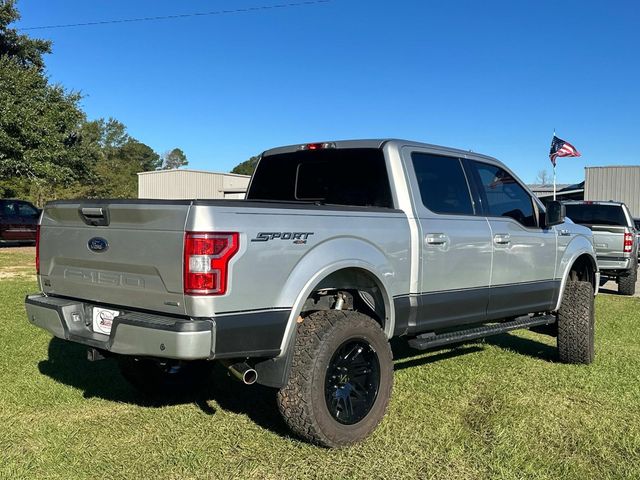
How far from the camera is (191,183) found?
45469 mm

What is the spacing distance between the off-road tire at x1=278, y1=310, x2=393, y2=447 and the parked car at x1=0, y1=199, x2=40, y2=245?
18736 millimetres

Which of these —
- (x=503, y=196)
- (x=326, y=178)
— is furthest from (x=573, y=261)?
(x=326, y=178)

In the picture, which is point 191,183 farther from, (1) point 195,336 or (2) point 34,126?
(1) point 195,336

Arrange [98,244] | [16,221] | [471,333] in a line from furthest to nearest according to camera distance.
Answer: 1. [16,221]
2. [471,333]
3. [98,244]

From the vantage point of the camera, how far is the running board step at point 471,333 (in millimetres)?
4434

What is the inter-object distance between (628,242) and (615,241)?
23cm

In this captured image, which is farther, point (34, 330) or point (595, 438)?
point (34, 330)

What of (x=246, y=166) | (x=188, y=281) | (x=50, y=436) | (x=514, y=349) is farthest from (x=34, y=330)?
(x=246, y=166)

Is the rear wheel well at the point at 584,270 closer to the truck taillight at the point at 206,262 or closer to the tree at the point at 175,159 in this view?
the truck taillight at the point at 206,262

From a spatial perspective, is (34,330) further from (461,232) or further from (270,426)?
(461,232)

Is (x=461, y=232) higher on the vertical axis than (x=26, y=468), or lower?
higher

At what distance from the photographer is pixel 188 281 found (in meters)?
3.14

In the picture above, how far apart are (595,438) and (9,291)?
8964 mm

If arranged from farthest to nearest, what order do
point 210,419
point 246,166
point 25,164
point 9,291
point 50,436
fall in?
point 246,166 < point 25,164 < point 9,291 < point 210,419 < point 50,436
